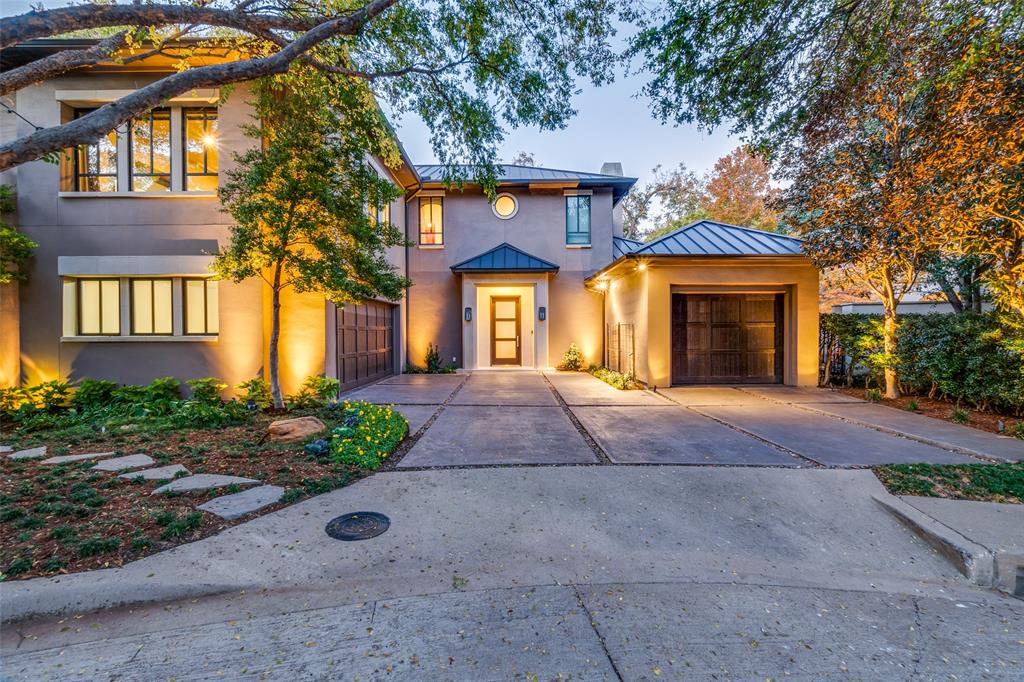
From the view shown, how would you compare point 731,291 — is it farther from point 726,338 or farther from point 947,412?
point 947,412

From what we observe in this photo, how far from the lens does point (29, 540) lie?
110 inches

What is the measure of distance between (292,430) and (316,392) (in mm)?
2211

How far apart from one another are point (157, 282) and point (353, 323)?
355 cm

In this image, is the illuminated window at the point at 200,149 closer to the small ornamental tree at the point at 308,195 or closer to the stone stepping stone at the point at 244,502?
the small ornamental tree at the point at 308,195

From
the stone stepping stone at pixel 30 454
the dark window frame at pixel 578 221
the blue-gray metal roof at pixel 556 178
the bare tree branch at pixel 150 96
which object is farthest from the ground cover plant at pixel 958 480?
the blue-gray metal roof at pixel 556 178

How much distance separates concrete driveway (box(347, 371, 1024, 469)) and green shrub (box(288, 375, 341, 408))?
36.3 inches

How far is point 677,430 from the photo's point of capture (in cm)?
577

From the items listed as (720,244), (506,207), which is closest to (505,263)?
(506,207)

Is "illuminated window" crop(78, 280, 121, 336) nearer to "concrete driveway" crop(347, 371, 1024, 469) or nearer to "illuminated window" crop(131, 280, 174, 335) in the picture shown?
"illuminated window" crop(131, 280, 174, 335)

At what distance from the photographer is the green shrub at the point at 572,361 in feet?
42.6

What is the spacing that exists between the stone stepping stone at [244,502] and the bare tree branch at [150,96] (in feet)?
9.53

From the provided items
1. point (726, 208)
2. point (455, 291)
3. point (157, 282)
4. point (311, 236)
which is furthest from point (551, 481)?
point (726, 208)

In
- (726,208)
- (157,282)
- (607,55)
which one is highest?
(726,208)

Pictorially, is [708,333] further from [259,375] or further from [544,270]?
[259,375]
